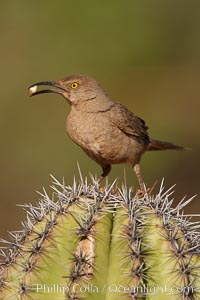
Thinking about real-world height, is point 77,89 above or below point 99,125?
above

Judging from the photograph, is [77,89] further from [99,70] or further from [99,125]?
[99,70]

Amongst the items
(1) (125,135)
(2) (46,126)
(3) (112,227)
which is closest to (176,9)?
(2) (46,126)

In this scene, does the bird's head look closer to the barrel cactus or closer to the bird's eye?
the bird's eye

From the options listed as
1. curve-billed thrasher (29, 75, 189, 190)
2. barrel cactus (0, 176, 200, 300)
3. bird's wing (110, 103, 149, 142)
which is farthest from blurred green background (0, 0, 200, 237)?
barrel cactus (0, 176, 200, 300)

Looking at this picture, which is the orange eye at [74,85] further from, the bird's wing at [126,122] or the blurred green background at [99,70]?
the blurred green background at [99,70]

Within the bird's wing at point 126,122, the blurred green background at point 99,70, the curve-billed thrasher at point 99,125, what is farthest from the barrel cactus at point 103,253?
the blurred green background at point 99,70

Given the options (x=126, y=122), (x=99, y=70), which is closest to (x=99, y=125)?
(x=126, y=122)
